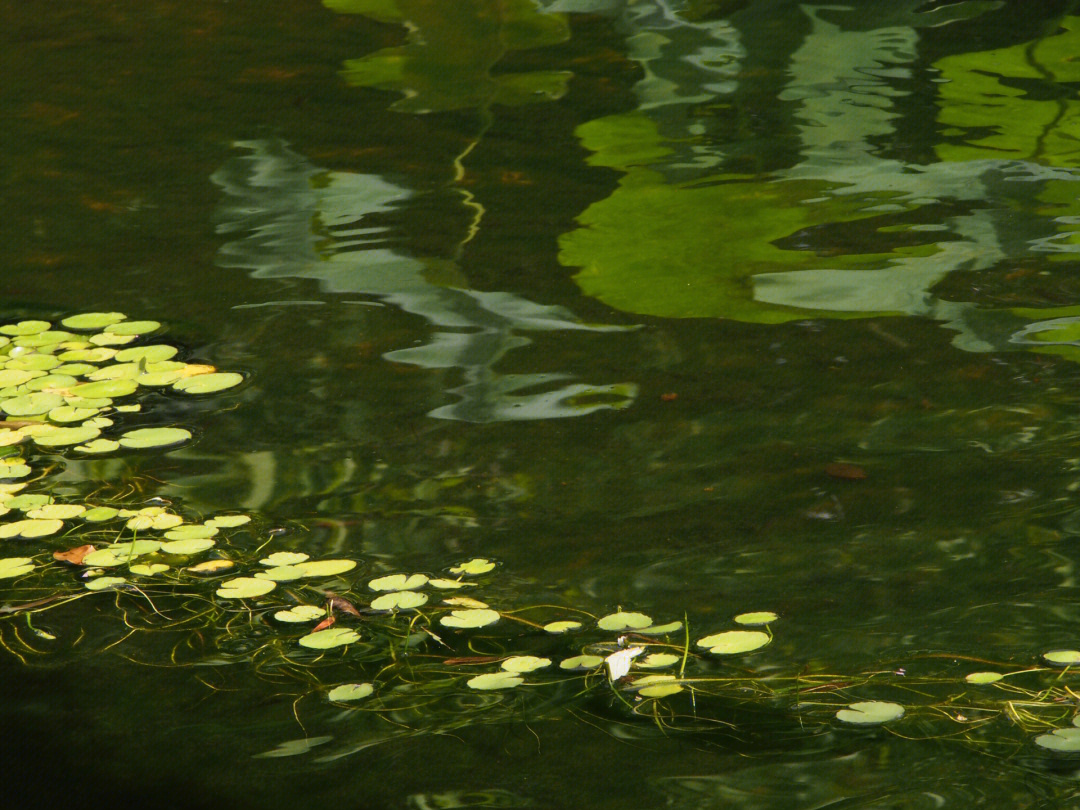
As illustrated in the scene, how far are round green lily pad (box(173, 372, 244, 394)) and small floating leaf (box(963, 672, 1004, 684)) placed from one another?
4.11ft

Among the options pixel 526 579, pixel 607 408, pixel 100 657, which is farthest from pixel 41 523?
pixel 607 408

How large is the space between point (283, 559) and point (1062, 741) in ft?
3.03

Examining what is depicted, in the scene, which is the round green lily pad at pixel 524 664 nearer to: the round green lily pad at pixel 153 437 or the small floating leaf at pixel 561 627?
the small floating leaf at pixel 561 627

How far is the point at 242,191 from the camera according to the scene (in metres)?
2.92

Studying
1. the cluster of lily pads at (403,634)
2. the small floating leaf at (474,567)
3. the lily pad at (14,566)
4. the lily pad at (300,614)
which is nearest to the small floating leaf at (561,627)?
the cluster of lily pads at (403,634)

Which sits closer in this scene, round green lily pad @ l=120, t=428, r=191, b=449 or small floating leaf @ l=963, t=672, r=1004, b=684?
small floating leaf @ l=963, t=672, r=1004, b=684

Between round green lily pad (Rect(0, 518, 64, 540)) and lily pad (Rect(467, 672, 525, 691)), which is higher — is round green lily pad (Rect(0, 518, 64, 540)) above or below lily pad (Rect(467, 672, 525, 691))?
above

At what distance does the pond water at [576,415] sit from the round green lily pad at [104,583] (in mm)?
15

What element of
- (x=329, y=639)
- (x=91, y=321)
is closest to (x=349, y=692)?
(x=329, y=639)

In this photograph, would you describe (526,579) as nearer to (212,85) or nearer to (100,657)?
(100,657)

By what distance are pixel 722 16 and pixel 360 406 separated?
257 cm

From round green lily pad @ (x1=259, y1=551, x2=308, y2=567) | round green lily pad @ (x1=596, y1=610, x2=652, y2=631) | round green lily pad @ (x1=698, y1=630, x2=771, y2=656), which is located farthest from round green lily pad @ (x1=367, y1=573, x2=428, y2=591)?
round green lily pad @ (x1=698, y1=630, x2=771, y2=656)

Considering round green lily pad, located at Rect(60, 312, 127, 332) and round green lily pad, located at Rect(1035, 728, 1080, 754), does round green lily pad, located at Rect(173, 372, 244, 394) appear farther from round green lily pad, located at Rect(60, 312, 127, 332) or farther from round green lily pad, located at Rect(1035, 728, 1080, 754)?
round green lily pad, located at Rect(1035, 728, 1080, 754)

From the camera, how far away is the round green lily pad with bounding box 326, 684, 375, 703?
4.48ft
